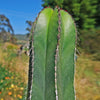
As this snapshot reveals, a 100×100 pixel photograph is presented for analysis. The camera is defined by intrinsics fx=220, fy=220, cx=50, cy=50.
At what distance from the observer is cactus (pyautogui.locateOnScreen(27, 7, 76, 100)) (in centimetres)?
146

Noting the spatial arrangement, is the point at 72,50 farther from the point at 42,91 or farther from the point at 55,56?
the point at 42,91

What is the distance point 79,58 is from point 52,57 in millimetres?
7352

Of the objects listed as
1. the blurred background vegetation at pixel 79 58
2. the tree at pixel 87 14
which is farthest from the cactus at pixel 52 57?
the tree at pixel 87 14

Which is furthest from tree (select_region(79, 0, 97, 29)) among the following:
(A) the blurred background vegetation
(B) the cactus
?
(B) the cactus

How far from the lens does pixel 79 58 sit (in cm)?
872

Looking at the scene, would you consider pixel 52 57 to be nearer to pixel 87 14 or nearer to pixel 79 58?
pixel 79 58

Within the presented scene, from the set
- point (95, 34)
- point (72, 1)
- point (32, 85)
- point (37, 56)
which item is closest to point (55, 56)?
point (37, 56)

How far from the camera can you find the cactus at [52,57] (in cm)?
146

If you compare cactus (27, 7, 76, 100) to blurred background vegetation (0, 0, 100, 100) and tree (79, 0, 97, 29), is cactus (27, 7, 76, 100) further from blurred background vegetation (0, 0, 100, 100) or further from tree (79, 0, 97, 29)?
tree (79, 0, 97, 29)

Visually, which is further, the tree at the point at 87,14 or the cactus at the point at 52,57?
the tree at the point at 87,14

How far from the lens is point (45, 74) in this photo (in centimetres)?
152

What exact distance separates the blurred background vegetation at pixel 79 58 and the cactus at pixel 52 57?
15 centimetres

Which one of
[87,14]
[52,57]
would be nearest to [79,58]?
[52,57]

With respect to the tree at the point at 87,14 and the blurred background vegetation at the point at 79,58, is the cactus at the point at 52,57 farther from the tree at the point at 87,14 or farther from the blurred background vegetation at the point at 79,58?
the tree at the point at 87,14
